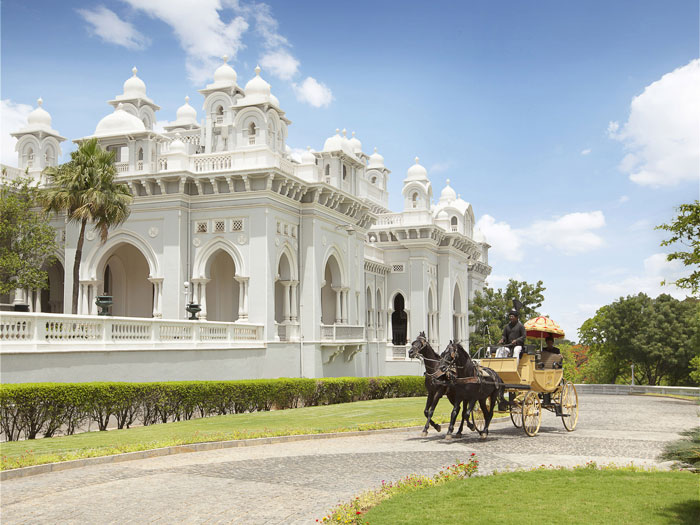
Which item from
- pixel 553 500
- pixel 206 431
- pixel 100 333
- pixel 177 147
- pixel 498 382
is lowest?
pixel 206 431

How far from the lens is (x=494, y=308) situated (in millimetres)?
54125

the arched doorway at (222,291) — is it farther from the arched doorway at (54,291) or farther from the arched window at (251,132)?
the arched doorway at (54,291)

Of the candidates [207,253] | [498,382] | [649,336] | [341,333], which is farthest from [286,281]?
[649,336]

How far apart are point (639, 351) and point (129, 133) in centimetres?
3683

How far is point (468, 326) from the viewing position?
177ft

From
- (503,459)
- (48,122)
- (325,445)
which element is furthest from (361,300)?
(503,459)

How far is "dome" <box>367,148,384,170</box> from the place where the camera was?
170 ft

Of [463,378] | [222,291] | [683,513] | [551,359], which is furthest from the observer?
[222,291]

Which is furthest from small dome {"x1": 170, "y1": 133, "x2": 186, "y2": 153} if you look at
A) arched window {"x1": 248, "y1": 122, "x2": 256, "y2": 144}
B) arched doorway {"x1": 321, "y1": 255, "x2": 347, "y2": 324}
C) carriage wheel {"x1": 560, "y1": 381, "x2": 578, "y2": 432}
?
carriage wheel {"x1": 560, "y1": 381, "x2": 578, "y2": 432}

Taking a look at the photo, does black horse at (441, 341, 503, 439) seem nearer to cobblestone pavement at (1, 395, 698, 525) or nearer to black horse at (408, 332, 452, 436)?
black horse at (408, 332, 452, 436)

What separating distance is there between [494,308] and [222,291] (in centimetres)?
2734

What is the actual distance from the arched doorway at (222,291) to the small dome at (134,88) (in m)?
10.8

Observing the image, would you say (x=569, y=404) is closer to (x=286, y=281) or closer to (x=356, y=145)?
(x=286, y=281)

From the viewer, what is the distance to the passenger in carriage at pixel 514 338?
53.7 ft
